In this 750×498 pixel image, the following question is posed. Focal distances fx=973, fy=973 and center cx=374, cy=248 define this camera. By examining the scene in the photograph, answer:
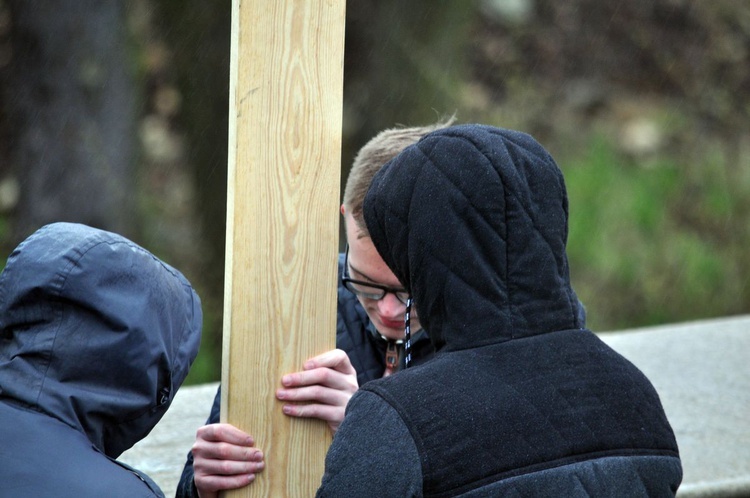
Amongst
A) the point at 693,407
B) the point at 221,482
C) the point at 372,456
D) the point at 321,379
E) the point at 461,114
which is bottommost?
the point at 693,407

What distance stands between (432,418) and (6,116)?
7063 mm

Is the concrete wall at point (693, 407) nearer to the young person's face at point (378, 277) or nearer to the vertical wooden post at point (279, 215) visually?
the young person's face at point (378, 277)

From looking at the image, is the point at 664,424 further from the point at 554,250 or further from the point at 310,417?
the point at 310,417

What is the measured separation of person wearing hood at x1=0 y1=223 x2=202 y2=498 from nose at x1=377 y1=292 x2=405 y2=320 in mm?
869

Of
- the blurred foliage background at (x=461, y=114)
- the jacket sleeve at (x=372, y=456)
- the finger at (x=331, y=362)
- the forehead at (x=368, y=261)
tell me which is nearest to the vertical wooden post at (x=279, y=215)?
the finger at (x=331, y=362)

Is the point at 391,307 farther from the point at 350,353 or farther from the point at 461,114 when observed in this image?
the point at 461,114

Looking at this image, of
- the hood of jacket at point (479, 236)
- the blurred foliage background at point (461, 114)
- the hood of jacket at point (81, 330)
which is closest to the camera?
the hood of jacket at point (479, 236)

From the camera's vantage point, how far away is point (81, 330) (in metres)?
1.80

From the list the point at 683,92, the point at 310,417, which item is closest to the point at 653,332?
the point at 310,417

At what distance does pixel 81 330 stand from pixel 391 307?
1036 mm

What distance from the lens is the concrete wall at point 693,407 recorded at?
3.92 meters

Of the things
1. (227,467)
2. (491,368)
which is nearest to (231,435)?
(227,467)

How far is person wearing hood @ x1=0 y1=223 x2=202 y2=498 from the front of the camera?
170cm

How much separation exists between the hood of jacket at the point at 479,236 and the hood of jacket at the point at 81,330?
0.52m
